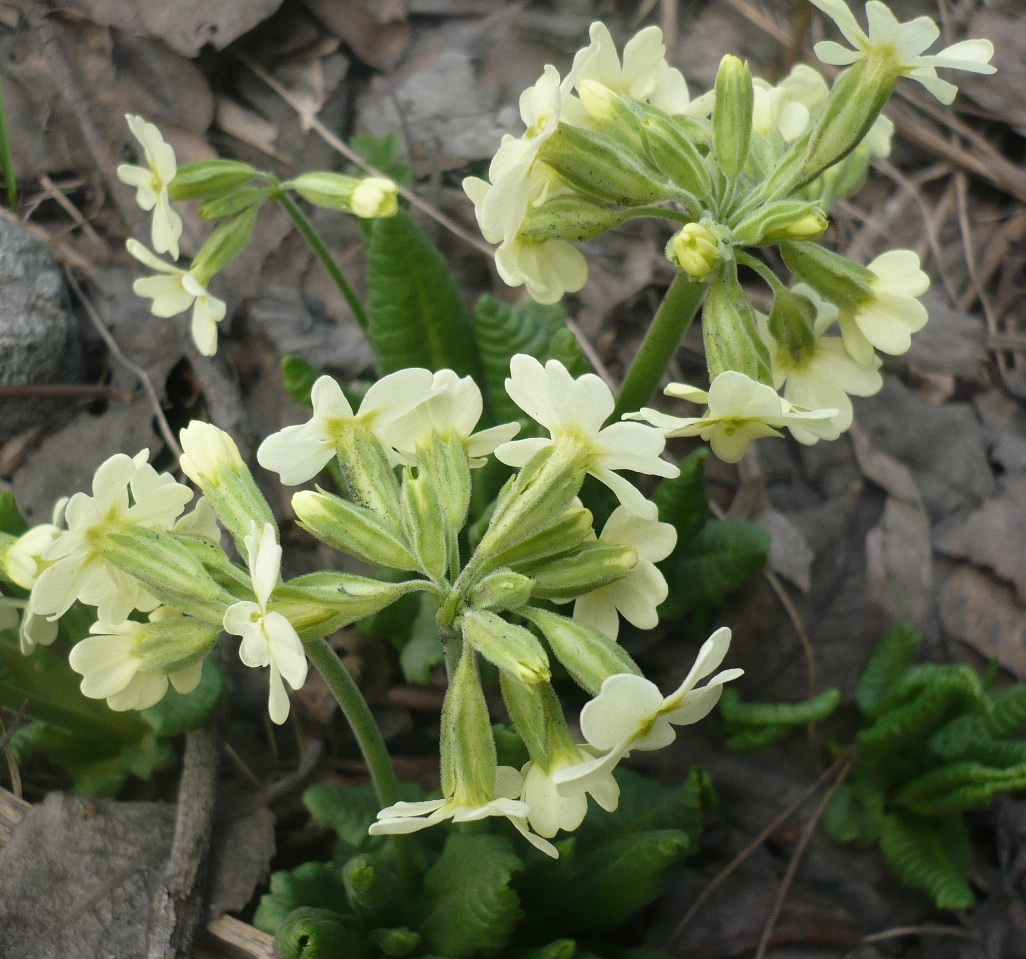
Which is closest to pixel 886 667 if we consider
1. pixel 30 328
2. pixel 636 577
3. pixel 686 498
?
pixel 686 498

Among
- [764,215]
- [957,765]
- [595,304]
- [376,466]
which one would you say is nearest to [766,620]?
[957,765]

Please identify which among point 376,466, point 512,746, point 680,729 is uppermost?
point 376,466

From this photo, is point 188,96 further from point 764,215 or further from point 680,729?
point 680,729

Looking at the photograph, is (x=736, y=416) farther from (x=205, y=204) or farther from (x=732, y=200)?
(x=205, y=204)

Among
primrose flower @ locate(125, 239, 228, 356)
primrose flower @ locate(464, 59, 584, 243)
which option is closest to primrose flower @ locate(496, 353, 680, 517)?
primrose flower @ locate(464, 59, 584, 243)

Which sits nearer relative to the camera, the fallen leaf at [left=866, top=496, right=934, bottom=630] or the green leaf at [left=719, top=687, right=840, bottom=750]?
the green leaf at [left=719, top=687, right=840, bottom=750]

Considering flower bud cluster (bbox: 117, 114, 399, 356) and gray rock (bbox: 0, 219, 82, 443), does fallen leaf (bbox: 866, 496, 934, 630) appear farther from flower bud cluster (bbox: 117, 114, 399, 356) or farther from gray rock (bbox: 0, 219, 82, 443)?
gray rock (bbox: 0, 219, 82, 443)
